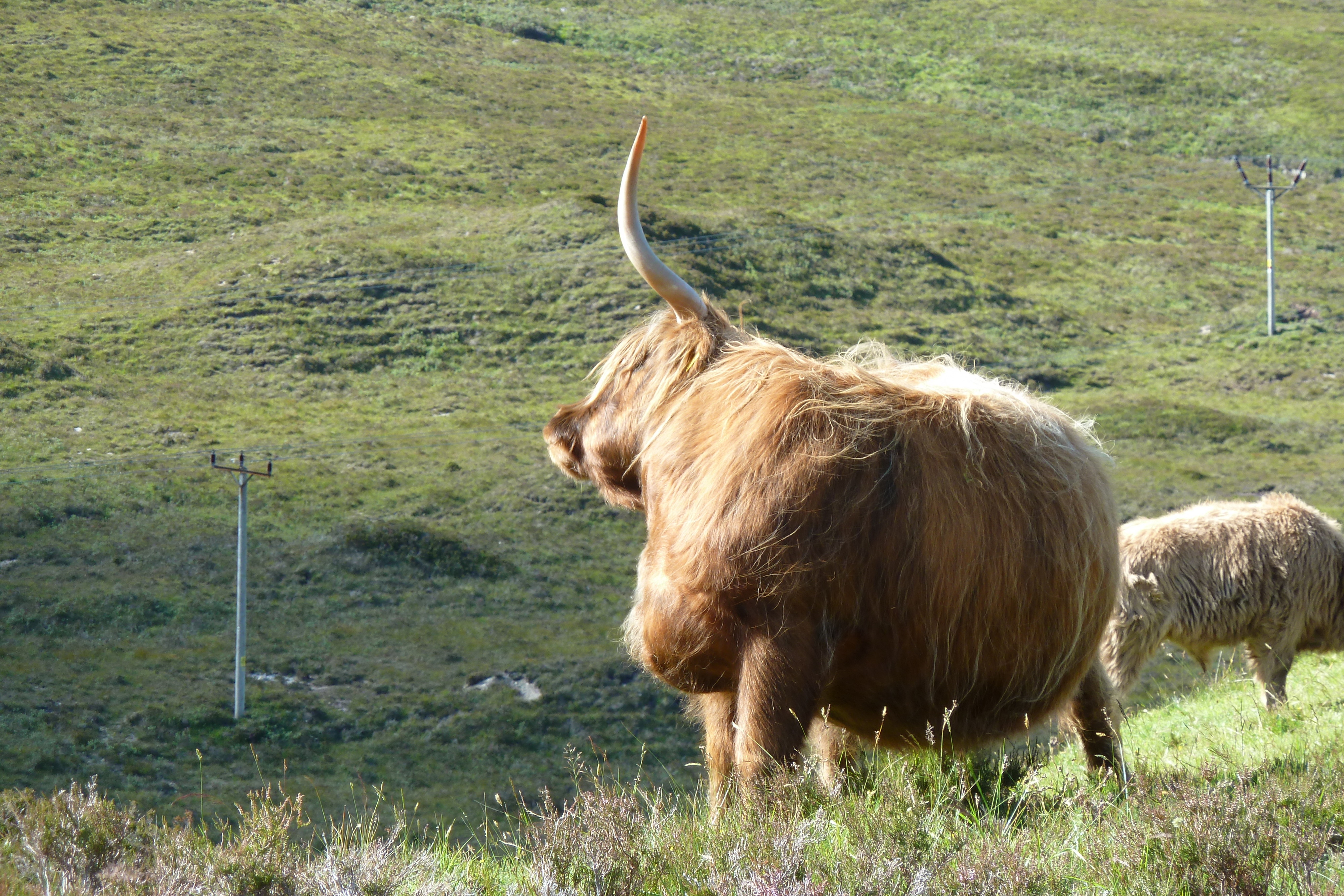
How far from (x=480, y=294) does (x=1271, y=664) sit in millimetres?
37193

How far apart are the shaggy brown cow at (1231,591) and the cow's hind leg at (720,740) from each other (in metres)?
6.93

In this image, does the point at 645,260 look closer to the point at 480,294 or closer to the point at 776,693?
the point at 776,693

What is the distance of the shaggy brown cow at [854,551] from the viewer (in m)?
3.12

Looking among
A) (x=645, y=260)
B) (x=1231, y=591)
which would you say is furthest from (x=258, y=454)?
(x=645, y=260)

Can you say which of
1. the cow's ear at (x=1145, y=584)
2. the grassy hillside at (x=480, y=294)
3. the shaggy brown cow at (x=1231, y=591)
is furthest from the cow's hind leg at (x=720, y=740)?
the cow's ear at (x=1145, y=584)

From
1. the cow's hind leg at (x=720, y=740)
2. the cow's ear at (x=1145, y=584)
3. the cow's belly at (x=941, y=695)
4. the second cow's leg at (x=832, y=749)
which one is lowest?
the cow's ear at (x=1145, y=584)

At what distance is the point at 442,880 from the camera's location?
3000 millimetres

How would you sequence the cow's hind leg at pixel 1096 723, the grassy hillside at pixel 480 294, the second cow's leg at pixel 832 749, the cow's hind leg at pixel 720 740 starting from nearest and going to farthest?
the cow's hind leg at pixel 720 740 → the second cow's leg at pixel 832 749 → the cow's hind leg at pixel 1096 723 → the grassy hillside at pixel 480 294

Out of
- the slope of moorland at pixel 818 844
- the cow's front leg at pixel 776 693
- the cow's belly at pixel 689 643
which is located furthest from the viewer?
the cow's belly at pixel 689 643

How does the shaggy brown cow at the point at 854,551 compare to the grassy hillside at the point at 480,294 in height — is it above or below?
above

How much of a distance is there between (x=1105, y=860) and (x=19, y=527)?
27.5m

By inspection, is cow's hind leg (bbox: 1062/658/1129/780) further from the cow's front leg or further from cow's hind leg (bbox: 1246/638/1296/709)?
cow's hind leg (bbox: 1246/638/1296/709)

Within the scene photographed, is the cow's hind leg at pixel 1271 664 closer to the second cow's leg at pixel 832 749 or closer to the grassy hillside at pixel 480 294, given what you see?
the grassy hillside at pixel 480 294

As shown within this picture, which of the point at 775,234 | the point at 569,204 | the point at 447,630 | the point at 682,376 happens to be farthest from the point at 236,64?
the point at 682,376
